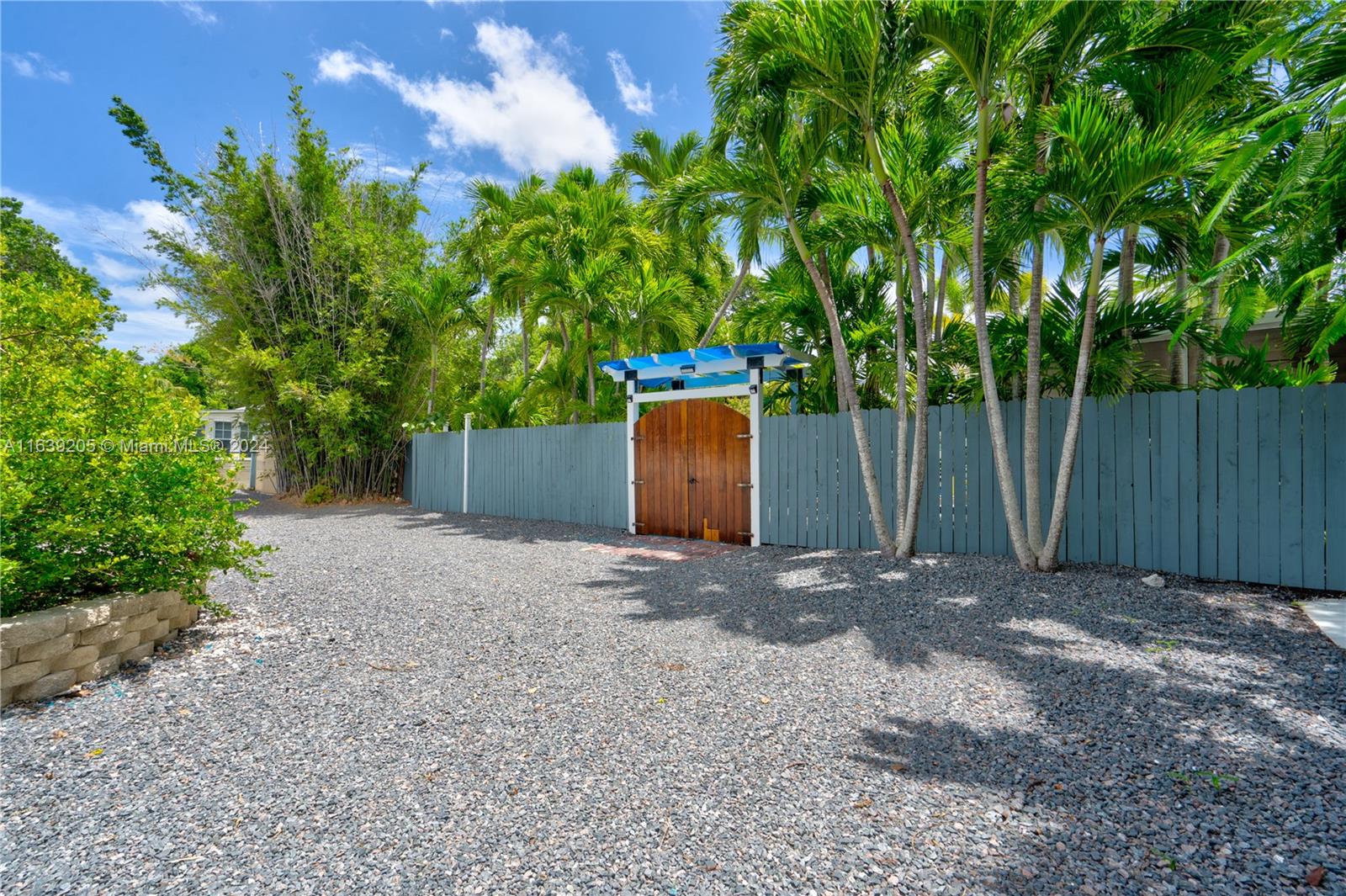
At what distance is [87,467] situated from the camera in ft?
9.89

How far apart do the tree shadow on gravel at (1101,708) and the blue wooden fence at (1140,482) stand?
385 mm

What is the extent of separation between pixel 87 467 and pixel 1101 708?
486 cm

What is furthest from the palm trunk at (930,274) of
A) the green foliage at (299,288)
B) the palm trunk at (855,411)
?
the green foliage at (299,288)

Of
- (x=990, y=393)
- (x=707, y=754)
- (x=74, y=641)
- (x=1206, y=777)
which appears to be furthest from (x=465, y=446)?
(x=1206, y=777)

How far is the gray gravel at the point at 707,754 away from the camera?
163 centimetres

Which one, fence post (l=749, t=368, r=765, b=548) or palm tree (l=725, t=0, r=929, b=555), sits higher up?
palm tree (l=725, t=0, r=929, b=555)

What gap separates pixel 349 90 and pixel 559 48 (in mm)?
3626

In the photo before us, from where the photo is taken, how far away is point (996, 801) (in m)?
1.91

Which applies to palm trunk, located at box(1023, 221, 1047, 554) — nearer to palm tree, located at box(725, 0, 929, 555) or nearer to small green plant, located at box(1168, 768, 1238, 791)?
palm tree, located at box(725, 0, 929, 555)

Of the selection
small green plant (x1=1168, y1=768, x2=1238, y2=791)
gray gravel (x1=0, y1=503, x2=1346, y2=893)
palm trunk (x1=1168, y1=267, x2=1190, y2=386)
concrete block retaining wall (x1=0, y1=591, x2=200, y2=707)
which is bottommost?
gray gravel (x1=0, y1=503, x2=1346, y2=893)

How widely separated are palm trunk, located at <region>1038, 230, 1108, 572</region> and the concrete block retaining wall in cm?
594

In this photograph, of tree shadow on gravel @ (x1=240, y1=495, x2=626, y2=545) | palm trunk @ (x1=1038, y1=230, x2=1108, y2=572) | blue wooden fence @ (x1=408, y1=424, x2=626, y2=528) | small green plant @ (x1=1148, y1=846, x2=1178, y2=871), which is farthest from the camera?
blue wooden fence @ (x1=408, y1=424, x2=626, y2=528)

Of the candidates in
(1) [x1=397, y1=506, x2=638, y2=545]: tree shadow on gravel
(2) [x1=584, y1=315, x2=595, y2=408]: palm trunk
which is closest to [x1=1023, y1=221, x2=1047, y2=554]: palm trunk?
(1) [x1=397, y1=506, x2=638, y2=545]: tree shadow on gravel

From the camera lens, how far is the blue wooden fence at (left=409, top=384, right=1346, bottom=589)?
164 inches
